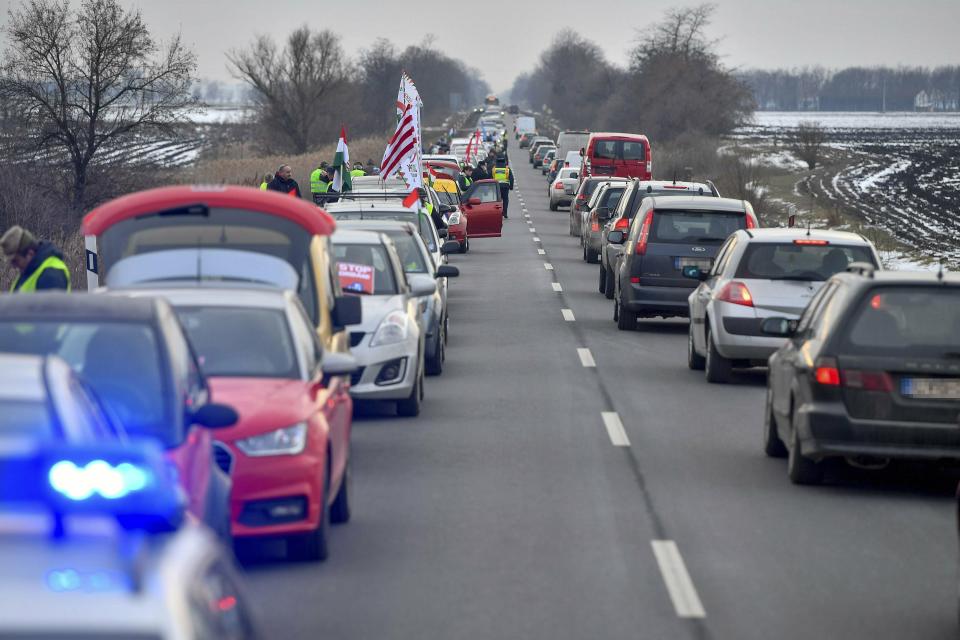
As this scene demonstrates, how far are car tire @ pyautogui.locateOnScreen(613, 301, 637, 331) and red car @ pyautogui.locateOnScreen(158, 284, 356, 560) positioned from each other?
11679 millimetres

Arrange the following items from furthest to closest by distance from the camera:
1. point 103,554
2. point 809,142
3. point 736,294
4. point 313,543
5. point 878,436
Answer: point 809,142 < point 736,294 < point 878,436 < point 313,543 < point 103,554

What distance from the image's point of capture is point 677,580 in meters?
8.60

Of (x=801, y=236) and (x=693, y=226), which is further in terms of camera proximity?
(x=693, y=226)

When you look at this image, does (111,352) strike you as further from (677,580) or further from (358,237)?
(358,237)

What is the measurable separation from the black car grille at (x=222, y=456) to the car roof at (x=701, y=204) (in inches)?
512

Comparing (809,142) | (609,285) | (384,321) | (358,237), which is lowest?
(809,142)

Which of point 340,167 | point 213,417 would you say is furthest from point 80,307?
point 340,167

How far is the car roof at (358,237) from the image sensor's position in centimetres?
1568

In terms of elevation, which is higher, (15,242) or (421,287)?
(15,242)

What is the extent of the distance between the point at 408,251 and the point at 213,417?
37.5 ft

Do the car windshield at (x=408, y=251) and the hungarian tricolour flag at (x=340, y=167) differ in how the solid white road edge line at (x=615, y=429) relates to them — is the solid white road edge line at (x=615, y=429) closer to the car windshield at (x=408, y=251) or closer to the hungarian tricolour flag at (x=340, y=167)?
the car windshield at (x=408, y=251)

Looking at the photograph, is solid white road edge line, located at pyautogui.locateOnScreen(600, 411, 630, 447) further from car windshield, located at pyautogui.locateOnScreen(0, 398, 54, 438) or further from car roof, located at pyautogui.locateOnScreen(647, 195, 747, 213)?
car windshield, located at pyautogui.locateOnScreen(0, 398, 54, 438)

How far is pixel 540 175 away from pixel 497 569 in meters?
85.1

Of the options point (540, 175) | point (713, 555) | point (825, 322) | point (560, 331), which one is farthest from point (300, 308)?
point (540, 175)
